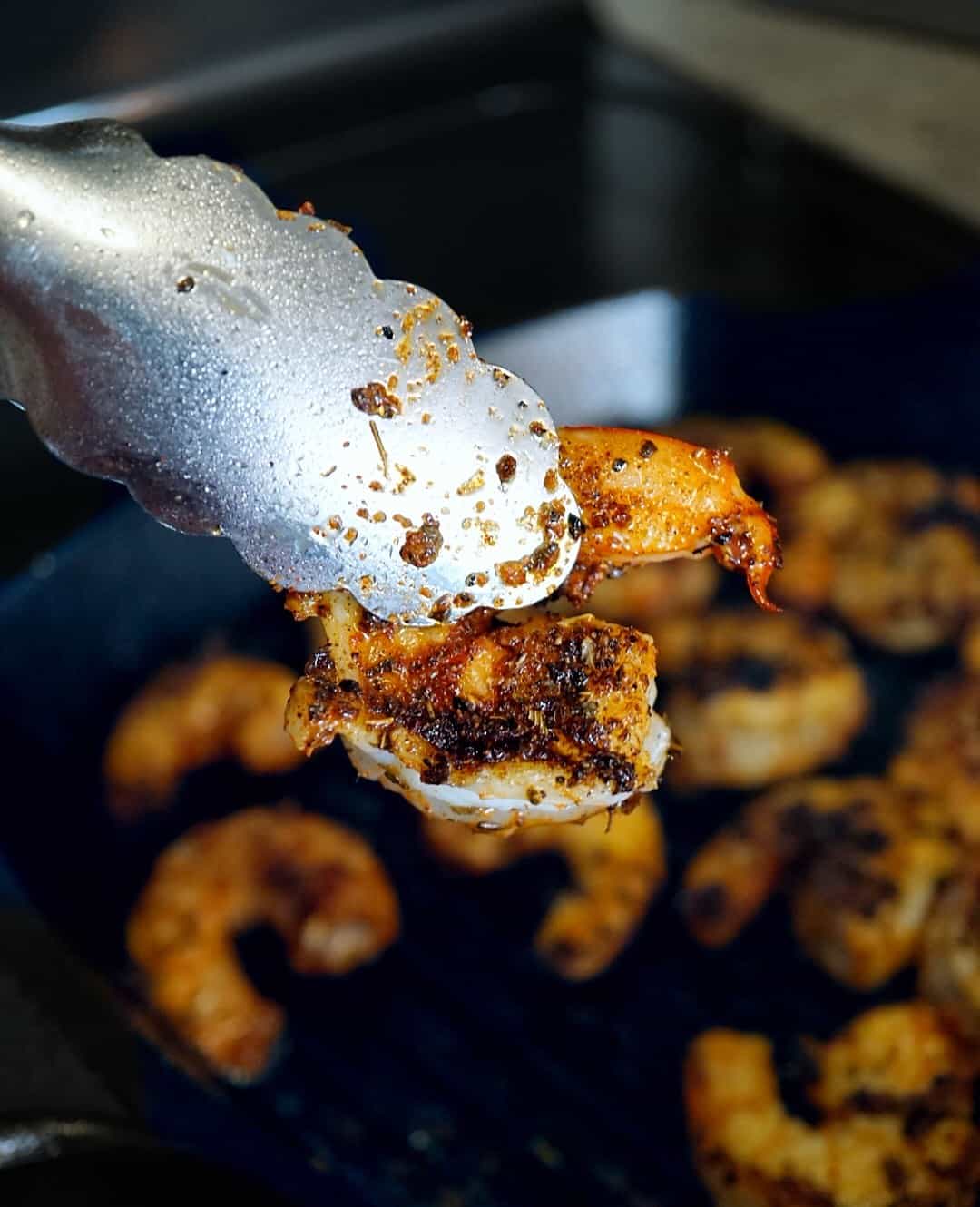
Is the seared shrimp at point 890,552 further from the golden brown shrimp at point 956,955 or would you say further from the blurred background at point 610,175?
the golden brown shrimp at point 956,955

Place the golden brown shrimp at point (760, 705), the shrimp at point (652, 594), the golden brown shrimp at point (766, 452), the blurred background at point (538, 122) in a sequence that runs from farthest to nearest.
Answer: the blurred background at point (538, 122), the golden brown shrimp at point (766, 452), the shrimp at point (652, 594), the golden brown shrimp at point (760, 705)

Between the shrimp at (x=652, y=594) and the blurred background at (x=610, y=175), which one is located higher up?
the blurred background at (x=610, y=175)

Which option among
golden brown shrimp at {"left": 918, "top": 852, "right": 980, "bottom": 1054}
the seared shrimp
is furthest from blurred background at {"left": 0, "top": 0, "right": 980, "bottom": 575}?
golden brown shrimp at {"left": 918, "top": 852, "right": 980, "bottom": 1054}

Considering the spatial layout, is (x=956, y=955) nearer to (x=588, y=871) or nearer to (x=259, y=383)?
(x=588, y=871)

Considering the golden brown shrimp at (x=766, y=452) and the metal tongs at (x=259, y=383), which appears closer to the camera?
the metal tongs at (x=259, y=383)

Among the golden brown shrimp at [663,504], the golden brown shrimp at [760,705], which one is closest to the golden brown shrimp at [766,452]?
the golden brown shrimp at [760,705]

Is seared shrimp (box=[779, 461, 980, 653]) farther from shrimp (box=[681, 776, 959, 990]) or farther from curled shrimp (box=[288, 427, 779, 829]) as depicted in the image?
curled shrimp (box=[288, 427, 779, 829])
